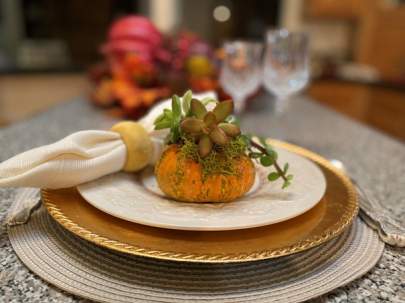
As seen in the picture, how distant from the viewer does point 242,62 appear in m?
0.99

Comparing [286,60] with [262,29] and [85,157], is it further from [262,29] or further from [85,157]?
[262,29]

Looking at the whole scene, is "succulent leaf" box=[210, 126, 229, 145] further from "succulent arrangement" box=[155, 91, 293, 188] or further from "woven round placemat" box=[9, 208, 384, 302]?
"woven round placemat" box=[9, 208, 384, 302]

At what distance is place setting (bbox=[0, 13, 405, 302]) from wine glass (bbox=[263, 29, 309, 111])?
1.56 ft

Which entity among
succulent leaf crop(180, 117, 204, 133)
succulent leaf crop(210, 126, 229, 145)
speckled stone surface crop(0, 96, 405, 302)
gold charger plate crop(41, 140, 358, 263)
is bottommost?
speckled stone surface crop(0, 96, 405, 302)

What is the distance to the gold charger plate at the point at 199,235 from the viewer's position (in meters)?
0.36

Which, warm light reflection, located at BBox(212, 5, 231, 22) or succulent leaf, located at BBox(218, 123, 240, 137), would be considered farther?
warm light reflection, located at BBox(212, 5, 231, 22)

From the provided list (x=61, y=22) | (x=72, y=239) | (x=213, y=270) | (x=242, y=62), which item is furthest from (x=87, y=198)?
(x=61, y=22)

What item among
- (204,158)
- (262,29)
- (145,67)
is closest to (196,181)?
Result: (204,158)

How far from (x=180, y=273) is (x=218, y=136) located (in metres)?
0.13

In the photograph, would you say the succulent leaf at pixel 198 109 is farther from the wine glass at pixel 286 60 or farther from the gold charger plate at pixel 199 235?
the wine glass at pixel 286 60

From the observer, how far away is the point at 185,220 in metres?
0.39

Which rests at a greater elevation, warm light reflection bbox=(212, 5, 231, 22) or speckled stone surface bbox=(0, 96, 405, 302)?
warm light reflection bbox=(212, 5, 231, 22)

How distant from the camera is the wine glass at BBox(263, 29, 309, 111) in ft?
3.11

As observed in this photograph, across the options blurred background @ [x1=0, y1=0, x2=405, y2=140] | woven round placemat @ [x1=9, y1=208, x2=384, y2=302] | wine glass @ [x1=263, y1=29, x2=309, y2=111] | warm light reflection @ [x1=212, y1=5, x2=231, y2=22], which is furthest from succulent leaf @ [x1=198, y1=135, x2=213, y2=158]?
warm light reflection @ [x1=212, y1=5, x2=231, y2=22]
